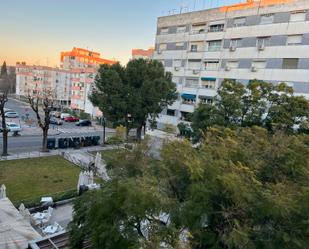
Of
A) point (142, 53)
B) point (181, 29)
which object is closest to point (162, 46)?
point (181, 29)

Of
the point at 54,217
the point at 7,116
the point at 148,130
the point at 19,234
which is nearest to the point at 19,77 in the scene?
the point at 7,116

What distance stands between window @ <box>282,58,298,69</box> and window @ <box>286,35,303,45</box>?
137 centimetres

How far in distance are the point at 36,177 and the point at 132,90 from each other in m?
11.8

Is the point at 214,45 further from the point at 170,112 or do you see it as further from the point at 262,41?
the point at 170,112

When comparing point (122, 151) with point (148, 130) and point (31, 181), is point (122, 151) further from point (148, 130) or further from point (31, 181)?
point (148, 130)

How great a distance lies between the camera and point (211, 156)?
25.3ft

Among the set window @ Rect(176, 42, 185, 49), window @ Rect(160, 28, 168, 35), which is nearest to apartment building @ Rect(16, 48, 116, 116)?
window @ Rect(160, 28, 168, 35)

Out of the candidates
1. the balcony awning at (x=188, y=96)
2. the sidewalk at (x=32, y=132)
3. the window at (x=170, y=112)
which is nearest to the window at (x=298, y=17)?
the balcony awning at (x=188, y=96)

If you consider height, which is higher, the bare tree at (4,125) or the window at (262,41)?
the window at (262,41)

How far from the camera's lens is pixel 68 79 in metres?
65.6

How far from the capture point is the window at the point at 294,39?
21.1m

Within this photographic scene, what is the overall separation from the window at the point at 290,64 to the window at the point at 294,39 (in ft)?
4.51

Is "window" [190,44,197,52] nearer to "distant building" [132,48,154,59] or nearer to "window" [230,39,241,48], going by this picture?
"window" [230,39,241,48]

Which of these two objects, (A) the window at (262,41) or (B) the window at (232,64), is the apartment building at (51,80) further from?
(A) the window at (262,41)
